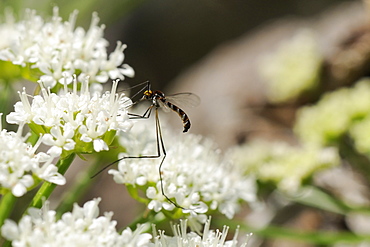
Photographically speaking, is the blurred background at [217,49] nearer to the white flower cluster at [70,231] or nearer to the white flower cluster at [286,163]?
the white flower cluster at [286,163]

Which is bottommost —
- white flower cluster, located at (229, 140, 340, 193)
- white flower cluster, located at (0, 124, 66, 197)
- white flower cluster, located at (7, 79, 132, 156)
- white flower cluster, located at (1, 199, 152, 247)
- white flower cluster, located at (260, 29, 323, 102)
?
white flower cluster, located at (1, 199, 152, 247)

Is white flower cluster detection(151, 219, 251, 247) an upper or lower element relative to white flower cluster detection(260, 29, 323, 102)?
lower

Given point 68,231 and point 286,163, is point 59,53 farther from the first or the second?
point 286,163

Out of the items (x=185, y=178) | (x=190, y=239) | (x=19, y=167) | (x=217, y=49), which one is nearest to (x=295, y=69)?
(x=185, y=178)

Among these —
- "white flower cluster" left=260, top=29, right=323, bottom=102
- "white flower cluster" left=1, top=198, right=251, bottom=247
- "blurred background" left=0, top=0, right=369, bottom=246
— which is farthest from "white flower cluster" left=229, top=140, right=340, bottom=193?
"white flower cluster" left=1, top=198, right=251, bottom=247

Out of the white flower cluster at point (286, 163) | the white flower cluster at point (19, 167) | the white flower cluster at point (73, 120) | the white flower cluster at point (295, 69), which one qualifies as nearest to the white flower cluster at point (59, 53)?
the white flower cluster at point (73, 120)

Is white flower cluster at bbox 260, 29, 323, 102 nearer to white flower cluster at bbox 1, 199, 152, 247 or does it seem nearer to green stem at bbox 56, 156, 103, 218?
green stem at bbox 56, 156, 103, 218
